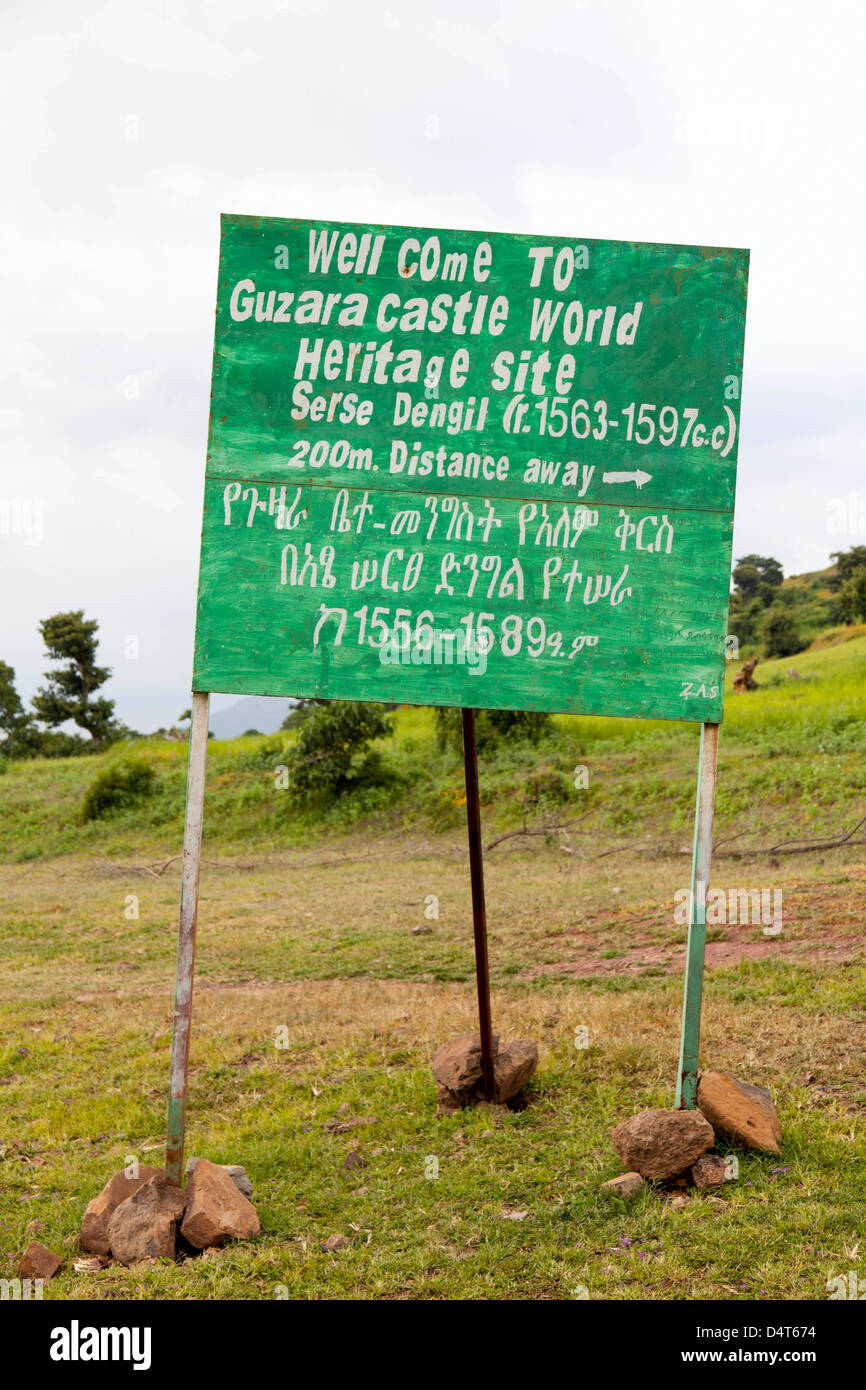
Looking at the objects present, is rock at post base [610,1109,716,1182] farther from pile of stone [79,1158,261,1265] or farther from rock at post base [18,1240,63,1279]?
rock at post base [18,1240,63,1279]

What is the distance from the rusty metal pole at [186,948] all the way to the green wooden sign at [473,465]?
320 millimetres

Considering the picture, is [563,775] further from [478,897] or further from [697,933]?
[697,933]

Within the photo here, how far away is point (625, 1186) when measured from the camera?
4.96 meters

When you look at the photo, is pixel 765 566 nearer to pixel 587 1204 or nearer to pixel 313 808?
pixel 313 808

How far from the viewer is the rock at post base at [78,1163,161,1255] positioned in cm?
489

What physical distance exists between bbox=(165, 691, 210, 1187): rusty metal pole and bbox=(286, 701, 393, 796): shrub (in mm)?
16695

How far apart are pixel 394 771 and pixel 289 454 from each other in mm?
17537

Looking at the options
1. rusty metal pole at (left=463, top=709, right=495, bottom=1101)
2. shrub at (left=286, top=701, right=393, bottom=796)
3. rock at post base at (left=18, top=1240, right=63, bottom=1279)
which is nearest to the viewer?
rock at post base at (left=18, top=1240, right=63, bottom=1279)

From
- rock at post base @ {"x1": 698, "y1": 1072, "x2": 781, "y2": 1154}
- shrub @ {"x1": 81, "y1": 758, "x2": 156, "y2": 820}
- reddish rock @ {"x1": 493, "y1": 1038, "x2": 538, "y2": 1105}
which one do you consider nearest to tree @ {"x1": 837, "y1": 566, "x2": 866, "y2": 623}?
shrub @ {"x1": 81, "y1": 758, "x2": 156, "y2": 820}

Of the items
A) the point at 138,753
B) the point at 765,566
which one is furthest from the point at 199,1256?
the point at 765,566

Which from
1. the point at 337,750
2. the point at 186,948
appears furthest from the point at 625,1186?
the point at 337,750

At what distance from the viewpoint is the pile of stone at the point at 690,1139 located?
5.02m

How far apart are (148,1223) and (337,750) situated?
17.4 meters

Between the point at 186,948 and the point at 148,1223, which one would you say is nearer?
the point at 148,1223
